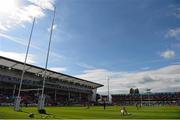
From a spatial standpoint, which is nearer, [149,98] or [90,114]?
[90,114]

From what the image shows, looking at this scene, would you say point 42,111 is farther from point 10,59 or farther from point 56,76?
point 56,76

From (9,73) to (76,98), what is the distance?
5470 centimetres

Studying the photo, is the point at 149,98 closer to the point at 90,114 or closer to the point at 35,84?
the point at 35,84

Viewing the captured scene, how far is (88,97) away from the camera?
466 feet

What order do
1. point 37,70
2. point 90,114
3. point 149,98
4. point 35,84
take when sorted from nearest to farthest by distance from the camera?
point 90,114, point 37,70, point 35,84, point 149,98

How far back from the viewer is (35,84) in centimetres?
9288

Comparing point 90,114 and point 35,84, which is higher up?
point 35,84

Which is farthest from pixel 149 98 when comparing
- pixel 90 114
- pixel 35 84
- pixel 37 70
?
pixel 90 114

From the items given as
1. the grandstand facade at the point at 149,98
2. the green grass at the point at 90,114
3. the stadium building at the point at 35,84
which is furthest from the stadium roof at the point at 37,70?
the green grass at the point at 90,114

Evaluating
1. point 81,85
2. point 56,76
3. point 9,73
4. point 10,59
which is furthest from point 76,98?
point 10,59

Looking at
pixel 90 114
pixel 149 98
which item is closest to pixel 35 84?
pixel 90 114

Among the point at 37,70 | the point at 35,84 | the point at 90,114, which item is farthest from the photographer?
the point at 35,84

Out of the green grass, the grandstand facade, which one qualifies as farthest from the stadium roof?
the green grass

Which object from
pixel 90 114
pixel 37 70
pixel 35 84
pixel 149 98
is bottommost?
pixel 90 114
